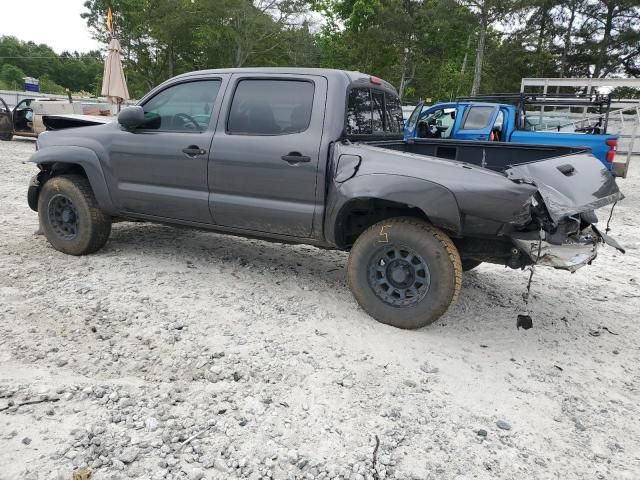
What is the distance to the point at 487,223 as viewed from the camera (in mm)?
3174

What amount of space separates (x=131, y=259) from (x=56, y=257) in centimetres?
71

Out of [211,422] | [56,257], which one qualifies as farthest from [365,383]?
[56,257]

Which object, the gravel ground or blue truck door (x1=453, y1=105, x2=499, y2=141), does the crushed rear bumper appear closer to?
the gravel ground

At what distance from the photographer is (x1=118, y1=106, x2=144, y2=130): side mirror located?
4.18 meters

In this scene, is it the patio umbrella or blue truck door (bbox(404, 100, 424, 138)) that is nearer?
blue truck door (bbox(404, 100, 424, 138))

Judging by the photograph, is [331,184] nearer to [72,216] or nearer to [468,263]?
[468,263]

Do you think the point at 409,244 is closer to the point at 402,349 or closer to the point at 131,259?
the point at 402,349

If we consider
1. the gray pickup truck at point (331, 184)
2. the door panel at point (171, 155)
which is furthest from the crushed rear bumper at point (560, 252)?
the door panel at point (171, 155)

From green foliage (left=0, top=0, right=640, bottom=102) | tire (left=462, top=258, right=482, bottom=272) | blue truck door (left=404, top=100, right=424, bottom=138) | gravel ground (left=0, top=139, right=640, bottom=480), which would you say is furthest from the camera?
green foliage (left=0, top=0, right=640, bottom=102)

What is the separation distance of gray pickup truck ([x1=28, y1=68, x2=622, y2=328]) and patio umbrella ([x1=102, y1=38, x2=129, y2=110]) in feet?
25.1

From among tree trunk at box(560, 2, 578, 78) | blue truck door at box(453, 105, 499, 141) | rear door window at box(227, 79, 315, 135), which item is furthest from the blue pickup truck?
tree trunk at box(560, 2, 578, 78)

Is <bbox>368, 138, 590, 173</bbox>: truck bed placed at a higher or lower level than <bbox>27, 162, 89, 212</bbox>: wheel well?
higher

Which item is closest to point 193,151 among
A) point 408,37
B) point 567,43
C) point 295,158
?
point 295,158

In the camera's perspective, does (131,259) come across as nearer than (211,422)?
No
